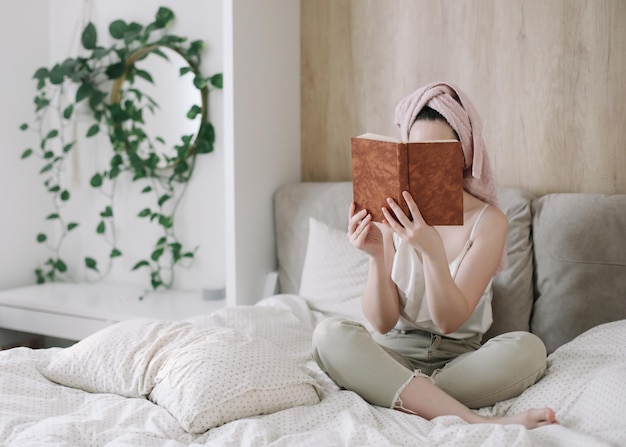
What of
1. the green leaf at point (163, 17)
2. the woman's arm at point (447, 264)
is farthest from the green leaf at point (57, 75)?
the woman's arm at point (447, 264)

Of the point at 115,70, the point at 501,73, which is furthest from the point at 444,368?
the point at 115,70

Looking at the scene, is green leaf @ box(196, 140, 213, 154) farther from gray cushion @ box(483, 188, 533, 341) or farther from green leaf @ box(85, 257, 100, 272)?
gray cushion @ box(483, 188, 533, 341)

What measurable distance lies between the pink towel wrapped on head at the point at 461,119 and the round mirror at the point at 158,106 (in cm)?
131

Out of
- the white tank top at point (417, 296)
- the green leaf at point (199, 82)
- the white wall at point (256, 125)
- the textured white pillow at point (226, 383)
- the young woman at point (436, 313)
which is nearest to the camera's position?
the textured white pillow at point (226, 383)

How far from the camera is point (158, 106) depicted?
9.78 feet

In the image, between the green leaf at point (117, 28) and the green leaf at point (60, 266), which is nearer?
the green leaf at point (117, 28)

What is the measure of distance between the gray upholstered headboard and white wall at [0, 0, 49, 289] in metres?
1.25

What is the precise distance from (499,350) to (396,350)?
271 mm

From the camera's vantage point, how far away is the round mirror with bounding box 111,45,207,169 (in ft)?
9.46

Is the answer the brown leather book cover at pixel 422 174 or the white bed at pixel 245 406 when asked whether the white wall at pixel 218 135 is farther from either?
the brown leather book cover at pixel 422 174

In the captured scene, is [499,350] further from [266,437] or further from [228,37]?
[228,37]

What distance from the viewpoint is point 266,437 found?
132cm

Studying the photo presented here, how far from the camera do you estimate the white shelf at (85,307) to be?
262 cm

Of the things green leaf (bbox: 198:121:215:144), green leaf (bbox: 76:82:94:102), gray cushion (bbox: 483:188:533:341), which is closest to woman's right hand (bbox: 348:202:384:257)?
gray cushion (bbox: 483:188:533:341)
